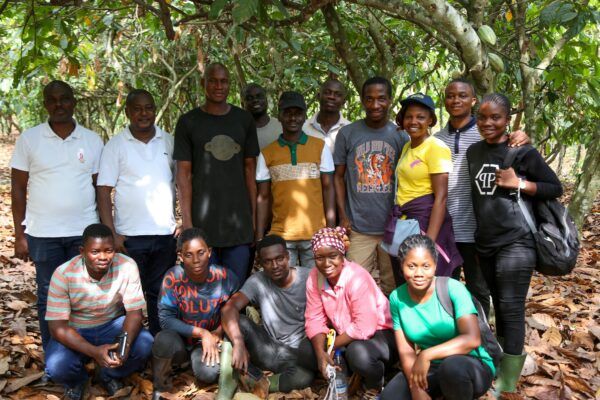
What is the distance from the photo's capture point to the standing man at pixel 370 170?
3789 millimetres

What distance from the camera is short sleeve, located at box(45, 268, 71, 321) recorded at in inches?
137

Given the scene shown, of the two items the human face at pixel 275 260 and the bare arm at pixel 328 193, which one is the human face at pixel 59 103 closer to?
the human face at pixel 275 260

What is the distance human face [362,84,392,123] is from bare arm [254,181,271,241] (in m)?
0.90

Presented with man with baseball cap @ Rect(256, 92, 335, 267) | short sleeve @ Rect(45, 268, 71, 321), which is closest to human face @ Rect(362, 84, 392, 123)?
man with baseball cap @ Rect(256, 92, 335, 267)

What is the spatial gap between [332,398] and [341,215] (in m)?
1.27

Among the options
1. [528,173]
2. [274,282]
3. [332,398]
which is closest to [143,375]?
[274,282]

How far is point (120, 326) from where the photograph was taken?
369 cm

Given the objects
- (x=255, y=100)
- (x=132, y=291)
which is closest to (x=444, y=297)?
(x=132, y=291)

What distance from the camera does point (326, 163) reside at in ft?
13.0

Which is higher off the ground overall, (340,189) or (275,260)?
(340,189)

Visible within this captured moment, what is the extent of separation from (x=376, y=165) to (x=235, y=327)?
4.75 ft

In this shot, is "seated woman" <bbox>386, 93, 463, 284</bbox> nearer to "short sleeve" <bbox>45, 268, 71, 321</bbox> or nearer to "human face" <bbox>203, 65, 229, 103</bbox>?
"human face" <bbox>203, 65, 229, 103</bbox>

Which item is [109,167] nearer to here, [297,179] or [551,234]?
[297,179]

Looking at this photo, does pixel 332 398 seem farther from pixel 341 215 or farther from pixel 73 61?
pixel 73 61
